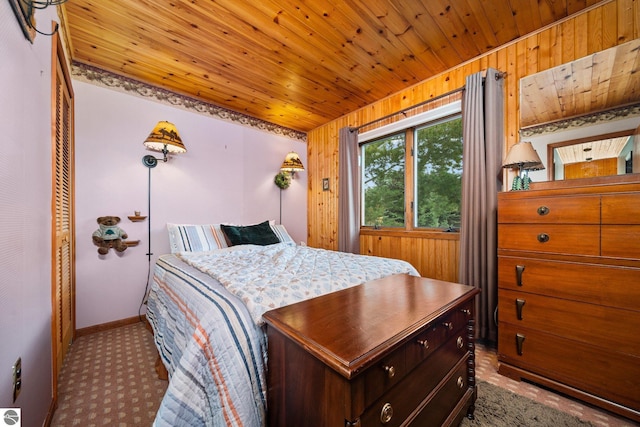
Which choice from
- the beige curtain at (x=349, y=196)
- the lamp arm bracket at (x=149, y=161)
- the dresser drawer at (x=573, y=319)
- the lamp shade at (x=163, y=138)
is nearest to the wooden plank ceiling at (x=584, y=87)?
the dresser drawer at (x=573, y=319)

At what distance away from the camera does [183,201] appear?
2.84 meters

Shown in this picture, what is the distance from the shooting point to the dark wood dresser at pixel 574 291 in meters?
1.27

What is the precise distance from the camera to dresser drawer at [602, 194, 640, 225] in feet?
4.08

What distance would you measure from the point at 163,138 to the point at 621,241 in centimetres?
337

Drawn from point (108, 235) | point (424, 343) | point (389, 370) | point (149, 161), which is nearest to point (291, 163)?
point (149, 161)

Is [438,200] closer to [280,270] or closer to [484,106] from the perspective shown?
[484,106]

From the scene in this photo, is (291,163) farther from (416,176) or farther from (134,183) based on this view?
(134,183)

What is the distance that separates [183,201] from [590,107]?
144 inches

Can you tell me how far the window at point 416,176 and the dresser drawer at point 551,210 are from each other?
80 cm

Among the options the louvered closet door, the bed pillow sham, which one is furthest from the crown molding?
the bed pillow sham

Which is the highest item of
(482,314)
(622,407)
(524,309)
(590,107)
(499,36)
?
(499,36)

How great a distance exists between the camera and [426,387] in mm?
993

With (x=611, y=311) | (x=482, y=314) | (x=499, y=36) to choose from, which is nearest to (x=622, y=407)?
(x=611, y=311)

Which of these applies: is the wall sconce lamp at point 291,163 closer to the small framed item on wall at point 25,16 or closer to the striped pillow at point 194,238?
the striped pillow at point 194,238
